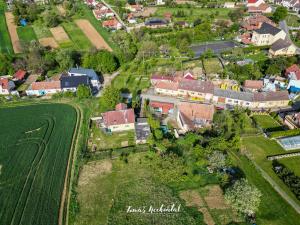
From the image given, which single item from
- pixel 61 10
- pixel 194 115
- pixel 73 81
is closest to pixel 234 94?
pixel 194 115

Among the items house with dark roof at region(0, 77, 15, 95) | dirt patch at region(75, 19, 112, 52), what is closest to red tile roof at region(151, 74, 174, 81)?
dirt patch at region(75, 19, 112, 52)

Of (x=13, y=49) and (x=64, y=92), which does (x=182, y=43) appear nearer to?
(x=64, y=92)

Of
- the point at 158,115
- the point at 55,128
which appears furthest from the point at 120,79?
the point at 55,128

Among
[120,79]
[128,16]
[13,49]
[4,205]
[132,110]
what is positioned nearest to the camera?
[4,205]

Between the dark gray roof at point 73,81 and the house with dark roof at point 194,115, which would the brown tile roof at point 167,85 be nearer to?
the house with dark roof at point 194,115

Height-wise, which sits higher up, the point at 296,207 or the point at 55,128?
the point at 55,128

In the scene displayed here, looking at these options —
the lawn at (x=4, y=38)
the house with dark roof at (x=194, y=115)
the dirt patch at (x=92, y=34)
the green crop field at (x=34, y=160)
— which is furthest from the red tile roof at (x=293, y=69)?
the lawn at (x=4, y=38)
